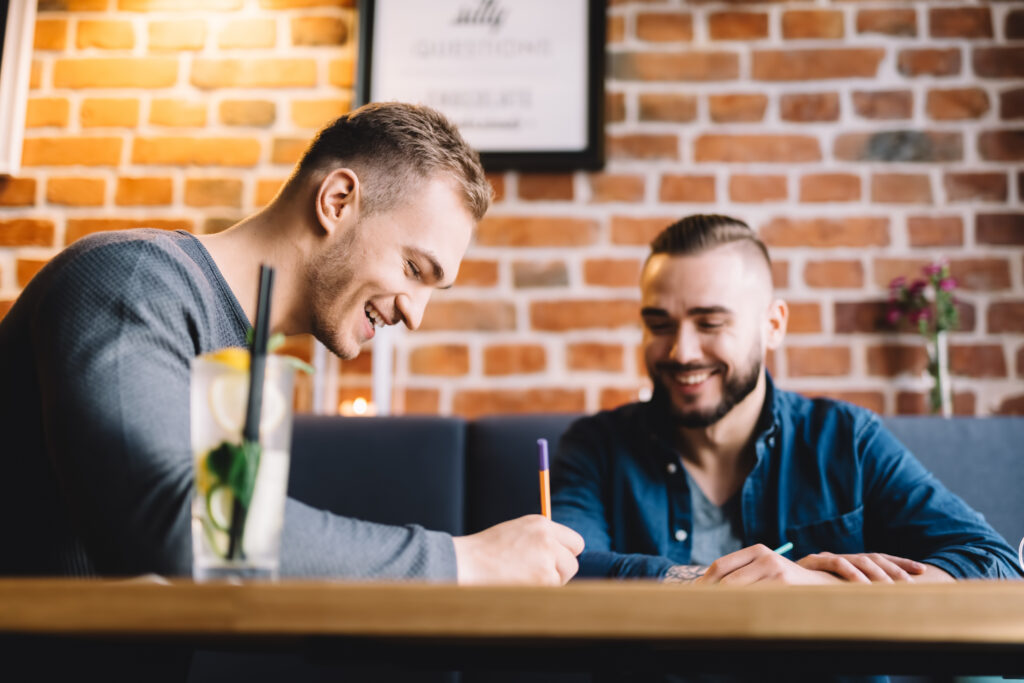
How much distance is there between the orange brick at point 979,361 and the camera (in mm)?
1986

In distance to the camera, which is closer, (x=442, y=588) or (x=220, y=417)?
(x=442, y=588)

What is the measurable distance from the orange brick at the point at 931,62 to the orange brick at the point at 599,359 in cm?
100

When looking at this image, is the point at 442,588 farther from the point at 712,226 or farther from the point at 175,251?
the point at 712,226

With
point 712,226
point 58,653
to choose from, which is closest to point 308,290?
point 58,653

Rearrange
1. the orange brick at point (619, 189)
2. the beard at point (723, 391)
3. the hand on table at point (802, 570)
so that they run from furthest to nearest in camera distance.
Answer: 1. the orange brick at point (619, 189)
2. the beard at point (723, 391)
3. the hand on table at point (802, 570)

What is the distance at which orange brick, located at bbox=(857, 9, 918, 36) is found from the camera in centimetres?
210

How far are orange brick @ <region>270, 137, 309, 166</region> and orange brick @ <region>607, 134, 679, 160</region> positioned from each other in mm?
796

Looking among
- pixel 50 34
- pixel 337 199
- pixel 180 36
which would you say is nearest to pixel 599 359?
pixel 337 199

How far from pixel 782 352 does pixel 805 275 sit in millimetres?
197

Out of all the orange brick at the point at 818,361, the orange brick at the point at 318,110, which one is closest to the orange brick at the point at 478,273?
the orange brick at the point at 318,110

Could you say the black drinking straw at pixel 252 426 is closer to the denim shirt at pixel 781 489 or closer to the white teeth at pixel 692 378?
the denim shirt at pixel 781 489

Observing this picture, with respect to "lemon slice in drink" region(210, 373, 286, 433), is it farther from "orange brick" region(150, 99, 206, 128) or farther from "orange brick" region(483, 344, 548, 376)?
"orange brick" region(150, 99, 206, 128)

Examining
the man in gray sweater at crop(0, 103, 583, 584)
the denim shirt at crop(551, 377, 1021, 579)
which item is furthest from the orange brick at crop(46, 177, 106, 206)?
the denim shirt at crop(551, 377, 1021, 579)

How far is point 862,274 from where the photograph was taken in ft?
6.66
